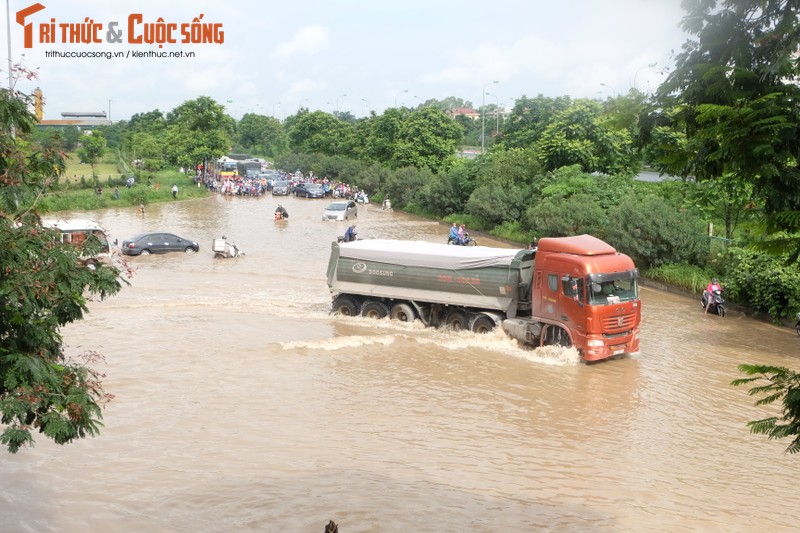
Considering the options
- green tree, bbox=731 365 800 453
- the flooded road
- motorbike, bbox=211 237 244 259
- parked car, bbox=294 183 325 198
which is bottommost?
the flooded road

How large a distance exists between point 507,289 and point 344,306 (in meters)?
5.43

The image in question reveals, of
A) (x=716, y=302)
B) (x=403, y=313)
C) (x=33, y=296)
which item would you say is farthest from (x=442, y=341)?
(x=33, y=296)

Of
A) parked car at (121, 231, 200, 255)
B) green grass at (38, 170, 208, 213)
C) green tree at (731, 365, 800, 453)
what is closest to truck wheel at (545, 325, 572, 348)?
green tree at (731, 365, 800, 453)

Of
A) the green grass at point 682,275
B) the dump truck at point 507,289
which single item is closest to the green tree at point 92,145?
the green grass at point 682,275

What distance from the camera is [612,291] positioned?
19109 millimetres

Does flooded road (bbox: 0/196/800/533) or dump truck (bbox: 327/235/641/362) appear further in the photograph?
dump truck (bbox: 327/235/641/362)

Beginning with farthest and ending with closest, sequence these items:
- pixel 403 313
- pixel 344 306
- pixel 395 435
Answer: pixel 344 306 < pixel 403 313 < pixel 395 435

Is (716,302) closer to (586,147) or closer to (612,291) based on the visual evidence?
(612,291)

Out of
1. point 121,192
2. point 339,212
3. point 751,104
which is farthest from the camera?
point 121,192

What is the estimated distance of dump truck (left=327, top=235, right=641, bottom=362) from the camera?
19.0m

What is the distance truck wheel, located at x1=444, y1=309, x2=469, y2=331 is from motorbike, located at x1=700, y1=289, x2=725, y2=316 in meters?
9.38

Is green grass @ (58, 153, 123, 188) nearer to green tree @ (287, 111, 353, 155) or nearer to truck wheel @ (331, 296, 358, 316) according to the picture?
green tree @ (287, 111, 353, 155)

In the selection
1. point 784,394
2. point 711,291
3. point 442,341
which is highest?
point 784,394

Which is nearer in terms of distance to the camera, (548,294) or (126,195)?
(548,294)
